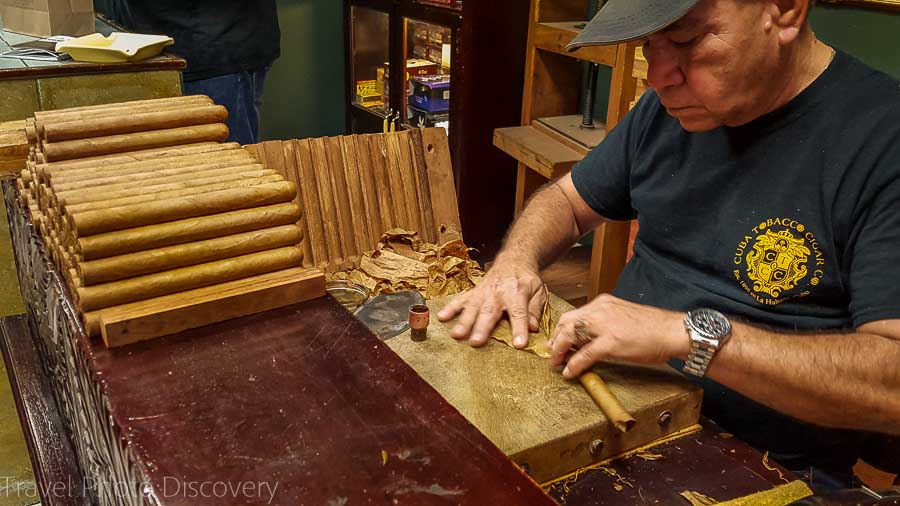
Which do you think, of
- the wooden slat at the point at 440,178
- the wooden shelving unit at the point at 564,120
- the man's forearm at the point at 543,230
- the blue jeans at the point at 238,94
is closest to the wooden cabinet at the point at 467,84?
the wooden shelving unit at the point at 564,120

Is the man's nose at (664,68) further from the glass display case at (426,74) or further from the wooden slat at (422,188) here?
the glass display case at (426,74)

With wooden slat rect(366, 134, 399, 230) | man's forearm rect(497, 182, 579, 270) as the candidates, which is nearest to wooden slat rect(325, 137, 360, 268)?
wooden slat rect(366, 134, 399, 230)

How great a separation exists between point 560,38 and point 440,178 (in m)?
1.09

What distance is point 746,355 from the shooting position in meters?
1.30

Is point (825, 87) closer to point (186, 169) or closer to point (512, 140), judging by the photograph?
point (186, 169)

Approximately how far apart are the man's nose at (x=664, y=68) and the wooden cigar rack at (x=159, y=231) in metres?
0.76

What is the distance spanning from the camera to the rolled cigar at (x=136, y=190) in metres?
1.05

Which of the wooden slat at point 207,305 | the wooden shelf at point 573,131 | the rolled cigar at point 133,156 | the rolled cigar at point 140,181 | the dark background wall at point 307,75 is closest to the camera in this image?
the wooden slat at point 207,305

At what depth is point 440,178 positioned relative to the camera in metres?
2.58

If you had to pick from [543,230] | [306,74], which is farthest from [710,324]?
[306,74]

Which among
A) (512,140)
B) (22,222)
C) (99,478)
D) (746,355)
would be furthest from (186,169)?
(512,140)

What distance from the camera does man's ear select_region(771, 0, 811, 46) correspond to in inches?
52.9

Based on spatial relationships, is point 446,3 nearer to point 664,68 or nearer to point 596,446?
point 664,68

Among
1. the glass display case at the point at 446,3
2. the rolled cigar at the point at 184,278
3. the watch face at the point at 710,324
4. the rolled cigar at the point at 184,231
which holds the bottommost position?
the watch face at the point at 710,324
